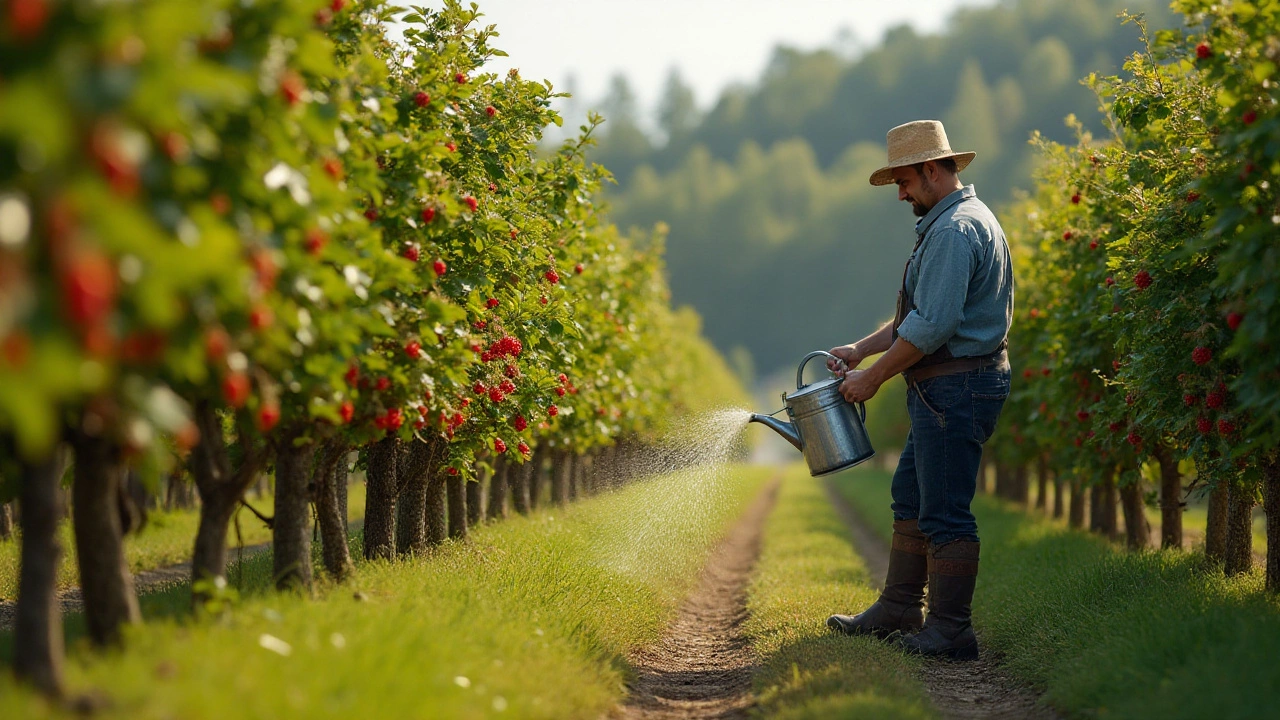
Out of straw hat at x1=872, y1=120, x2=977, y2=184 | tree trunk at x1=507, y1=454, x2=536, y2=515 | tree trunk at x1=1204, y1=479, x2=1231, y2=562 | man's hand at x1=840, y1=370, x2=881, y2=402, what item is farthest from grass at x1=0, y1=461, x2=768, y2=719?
tree trunk at x1=507, y1=454, x2=536, y2=515

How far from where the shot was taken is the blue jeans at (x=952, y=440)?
689 centimetres

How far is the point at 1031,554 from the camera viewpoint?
11703mm

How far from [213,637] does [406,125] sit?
307cm

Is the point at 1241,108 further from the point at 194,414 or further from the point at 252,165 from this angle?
the point at 194,414

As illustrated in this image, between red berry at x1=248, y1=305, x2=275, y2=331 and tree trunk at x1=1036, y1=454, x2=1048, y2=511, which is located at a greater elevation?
red berry at x1=248, y1=305, x2=275, y2=331

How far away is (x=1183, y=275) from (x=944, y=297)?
1700 mm

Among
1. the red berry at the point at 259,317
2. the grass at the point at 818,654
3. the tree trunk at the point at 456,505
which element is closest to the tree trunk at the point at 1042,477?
the grass at the point at 818,654

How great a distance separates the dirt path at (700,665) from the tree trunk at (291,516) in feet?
6.33

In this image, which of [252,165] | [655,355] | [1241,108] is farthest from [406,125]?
[655,355]

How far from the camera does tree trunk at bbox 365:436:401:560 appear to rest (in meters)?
8.36

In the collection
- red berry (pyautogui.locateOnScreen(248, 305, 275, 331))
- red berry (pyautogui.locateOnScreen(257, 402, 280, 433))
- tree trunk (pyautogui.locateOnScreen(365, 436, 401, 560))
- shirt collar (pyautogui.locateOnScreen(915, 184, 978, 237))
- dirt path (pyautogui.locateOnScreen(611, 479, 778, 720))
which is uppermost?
shirt collar (pyautogui.locateOnScreen(915, 184, 978, 237))

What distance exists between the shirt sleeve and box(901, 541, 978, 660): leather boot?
131cm

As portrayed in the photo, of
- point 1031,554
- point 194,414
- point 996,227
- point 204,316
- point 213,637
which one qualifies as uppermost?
point 996,227

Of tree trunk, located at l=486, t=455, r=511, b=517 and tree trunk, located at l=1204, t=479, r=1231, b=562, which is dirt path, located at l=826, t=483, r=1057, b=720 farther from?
tree trunk, located at l=486, t=455, r=511, b=517
